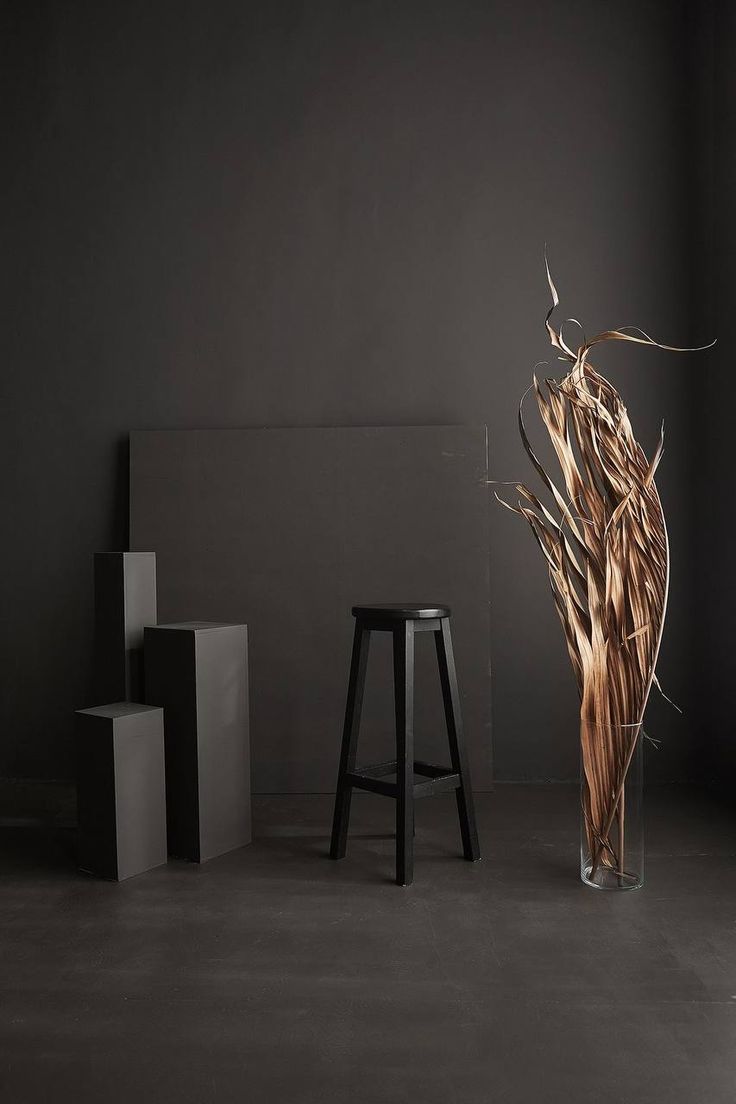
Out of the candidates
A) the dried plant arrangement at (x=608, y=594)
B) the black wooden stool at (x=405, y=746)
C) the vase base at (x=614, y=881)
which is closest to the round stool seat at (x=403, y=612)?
the black wooden stool at (x=405, y=746)

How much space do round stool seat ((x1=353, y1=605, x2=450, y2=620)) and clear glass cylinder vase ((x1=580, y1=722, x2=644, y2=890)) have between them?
49 cm

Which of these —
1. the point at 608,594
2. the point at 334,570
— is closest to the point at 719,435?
the point at 608,594

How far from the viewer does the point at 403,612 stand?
2412mm

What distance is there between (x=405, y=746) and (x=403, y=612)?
1.14ft

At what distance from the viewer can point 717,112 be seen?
3.20 m

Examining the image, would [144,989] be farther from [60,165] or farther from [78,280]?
[60,165]

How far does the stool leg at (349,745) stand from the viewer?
8.38 ft

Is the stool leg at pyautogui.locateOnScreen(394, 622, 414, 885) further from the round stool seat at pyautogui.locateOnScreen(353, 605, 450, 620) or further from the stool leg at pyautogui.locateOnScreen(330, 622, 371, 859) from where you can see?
the stool leg at pyautogui.locateOnScreen(330, 622, 371, 859)

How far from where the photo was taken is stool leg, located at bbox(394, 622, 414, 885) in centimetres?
234

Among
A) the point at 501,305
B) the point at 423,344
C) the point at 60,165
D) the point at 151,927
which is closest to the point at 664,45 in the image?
the point at 501,305

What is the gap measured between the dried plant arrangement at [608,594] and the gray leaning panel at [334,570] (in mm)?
859

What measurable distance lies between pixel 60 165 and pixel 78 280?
43cm

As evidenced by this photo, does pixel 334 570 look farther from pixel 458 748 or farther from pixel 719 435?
pixel 719 435

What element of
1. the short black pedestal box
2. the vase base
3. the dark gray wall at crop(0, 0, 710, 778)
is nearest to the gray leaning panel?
the dark gray wall at crop(0, 0, 710, 778)
